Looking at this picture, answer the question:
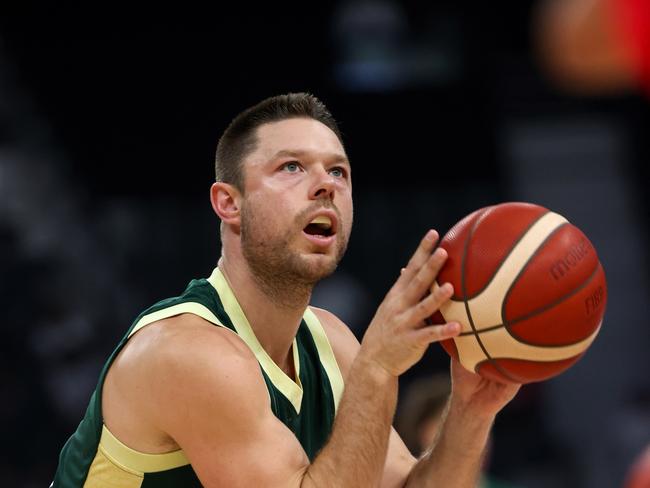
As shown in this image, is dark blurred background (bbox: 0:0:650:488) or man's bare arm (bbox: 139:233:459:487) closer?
man's bare arm (bbox: 139:233:459:487)

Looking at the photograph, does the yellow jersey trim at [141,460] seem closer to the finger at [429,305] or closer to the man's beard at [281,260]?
the man's beard at [281,260]

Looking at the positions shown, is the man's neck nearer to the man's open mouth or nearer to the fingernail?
the man's open mouth

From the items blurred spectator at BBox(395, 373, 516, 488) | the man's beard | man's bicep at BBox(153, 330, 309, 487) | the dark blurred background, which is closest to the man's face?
the man's beard

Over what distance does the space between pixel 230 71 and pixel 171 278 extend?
2569 mm

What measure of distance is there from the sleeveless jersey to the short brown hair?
32 centimetres

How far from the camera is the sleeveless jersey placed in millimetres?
2859

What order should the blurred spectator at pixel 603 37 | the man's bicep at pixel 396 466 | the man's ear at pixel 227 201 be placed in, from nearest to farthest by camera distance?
the blurred spectator at pixel 603 37, the man's ear at pixel 227 201, the man's bicep at pixel 396 466

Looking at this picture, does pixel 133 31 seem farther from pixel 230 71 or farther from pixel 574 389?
pixel 574 389

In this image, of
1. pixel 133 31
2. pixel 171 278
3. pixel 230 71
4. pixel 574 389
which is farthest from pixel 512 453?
pixel 133 31

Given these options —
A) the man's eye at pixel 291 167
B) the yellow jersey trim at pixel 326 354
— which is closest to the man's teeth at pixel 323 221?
the man's eye at pixel 291 167

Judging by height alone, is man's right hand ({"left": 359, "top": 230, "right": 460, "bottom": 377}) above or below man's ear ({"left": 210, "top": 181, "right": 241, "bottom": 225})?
below

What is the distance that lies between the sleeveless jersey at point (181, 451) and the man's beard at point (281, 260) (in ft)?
0.45

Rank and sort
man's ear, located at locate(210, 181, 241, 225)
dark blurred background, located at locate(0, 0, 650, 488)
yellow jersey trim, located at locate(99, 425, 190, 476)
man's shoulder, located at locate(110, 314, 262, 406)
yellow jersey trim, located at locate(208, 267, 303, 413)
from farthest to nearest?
dark blurred background, located at locate(0, 0, 650, 488)
man's ear, located at locate(210, 181, 241, 225)
yellow jersey trim, located at locate(208, 267, 303, 413)
yellow jersey trim, located at locate(99, 425, 190, 476)
man's shoulder, located at locate(110, 314, 262, 406)

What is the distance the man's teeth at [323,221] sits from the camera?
3004 mm
